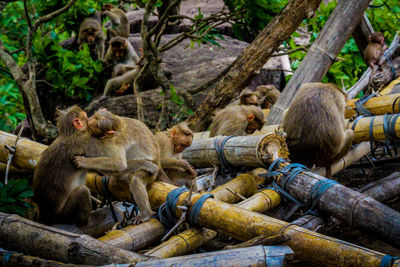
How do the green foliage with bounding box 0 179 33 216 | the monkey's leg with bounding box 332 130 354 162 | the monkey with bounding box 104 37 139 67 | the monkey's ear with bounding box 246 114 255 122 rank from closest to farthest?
the green foliage with bounding box 0 179 33 216 < the monkey's leg with bounding box 332 130 354 162 < the monkey's ear with bounding box 246 114 255 122 < the monkey with bounding box 104 37 139 67

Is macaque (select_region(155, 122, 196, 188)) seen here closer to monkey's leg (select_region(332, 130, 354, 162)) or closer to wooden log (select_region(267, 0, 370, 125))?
monkey's leg (select_region(332, 130, 354, 162))

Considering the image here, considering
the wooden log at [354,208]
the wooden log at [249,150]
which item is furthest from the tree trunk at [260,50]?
the wooden log at [354,208]

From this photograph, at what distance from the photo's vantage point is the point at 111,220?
172 inches

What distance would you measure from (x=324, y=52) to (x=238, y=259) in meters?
5.19

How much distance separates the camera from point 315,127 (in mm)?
5156

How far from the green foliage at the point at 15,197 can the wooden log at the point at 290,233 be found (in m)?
1.34

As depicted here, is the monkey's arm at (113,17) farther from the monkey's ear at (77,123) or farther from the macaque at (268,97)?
the monkey's ear at (77,123)

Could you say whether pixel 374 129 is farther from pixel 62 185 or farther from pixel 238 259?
pixel 62 185

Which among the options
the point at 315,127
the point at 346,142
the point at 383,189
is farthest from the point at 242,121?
the point at 383,189

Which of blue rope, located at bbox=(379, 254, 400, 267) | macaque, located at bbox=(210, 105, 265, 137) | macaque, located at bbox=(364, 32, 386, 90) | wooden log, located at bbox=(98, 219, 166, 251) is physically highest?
macaque, located at bbox=(364, 32, 386, 90)

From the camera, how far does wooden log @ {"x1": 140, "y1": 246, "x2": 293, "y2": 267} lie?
2.50m

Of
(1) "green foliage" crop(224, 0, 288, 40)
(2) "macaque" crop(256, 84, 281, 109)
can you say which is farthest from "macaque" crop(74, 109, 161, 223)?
(2) "macaque" crop(256, 84, 281, 109)

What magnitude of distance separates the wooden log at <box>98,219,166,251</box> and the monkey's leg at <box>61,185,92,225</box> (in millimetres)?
492

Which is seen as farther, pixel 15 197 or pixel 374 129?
pixel 374 129
